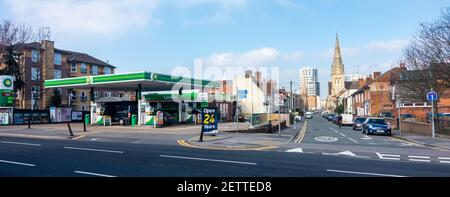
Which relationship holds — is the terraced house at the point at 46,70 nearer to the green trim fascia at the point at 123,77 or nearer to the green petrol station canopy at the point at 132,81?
the green petrol station canopy at the point at 132,81

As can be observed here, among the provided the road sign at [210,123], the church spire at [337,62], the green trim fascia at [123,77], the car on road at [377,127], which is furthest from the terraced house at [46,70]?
the church spire at [337,62]

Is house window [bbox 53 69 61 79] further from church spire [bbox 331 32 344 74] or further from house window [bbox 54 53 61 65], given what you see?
church spire [bbox 331 32 344 74]

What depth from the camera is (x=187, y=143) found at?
67.1 feet

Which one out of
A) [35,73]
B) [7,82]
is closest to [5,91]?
[7,82]

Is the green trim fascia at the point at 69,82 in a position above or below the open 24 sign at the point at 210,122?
above

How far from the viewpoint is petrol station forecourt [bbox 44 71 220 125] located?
3425cm

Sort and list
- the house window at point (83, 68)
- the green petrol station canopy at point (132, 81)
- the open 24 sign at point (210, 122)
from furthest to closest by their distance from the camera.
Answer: the house window at point (83, 68) < the green petrol station canopy at point (132, 81) < the open 24 sign at point (210, 122)

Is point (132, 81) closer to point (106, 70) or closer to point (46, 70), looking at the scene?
point (46, 70)

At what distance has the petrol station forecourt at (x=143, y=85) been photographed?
34.2 m

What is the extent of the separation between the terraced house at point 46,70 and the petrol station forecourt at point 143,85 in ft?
68.1

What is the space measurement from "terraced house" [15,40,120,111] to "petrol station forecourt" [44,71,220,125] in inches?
817
